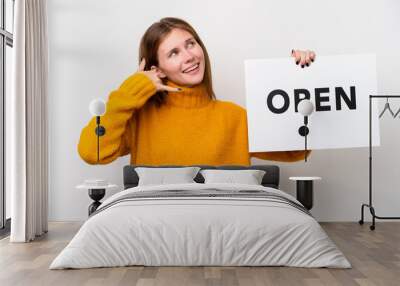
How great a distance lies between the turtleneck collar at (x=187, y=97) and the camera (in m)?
6.38

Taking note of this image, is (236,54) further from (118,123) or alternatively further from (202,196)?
(202,196)

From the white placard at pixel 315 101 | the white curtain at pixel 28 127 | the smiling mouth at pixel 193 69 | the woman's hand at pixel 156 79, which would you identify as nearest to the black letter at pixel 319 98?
the white placard at pixel 315 101

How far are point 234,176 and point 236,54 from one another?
5.22 ft

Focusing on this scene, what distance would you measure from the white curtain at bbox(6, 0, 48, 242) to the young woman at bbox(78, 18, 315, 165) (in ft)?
2.48

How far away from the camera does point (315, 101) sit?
597 cm

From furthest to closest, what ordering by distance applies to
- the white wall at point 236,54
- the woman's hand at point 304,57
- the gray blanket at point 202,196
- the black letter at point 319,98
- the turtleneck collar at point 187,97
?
the white wall at point 236,54, the turtleneck collar at point 187,97, the woman's hand at point 304,57, the black letter at point 319,98, the gray blanket at point 202,196

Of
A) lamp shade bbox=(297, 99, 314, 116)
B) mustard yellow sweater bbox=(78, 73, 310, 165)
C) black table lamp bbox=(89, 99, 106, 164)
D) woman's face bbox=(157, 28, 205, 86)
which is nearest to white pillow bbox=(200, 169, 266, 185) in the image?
mustard yellow sweater bbox=(78, 73, 310, 165)

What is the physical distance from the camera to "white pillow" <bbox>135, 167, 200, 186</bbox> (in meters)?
5.74

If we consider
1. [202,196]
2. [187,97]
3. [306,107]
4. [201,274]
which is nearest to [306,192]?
[306,107]

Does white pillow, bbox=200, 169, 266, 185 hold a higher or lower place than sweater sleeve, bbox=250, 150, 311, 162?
lower

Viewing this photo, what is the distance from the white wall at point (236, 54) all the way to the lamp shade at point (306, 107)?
895mm

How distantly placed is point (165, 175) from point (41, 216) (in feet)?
4.14

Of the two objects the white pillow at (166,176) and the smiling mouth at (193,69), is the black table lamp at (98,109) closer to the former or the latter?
the white pillow at (166,176)

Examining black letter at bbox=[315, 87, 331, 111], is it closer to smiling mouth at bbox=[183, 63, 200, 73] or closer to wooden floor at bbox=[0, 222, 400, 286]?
smiling mouth at bbox=[183, 63, 200, 73]
